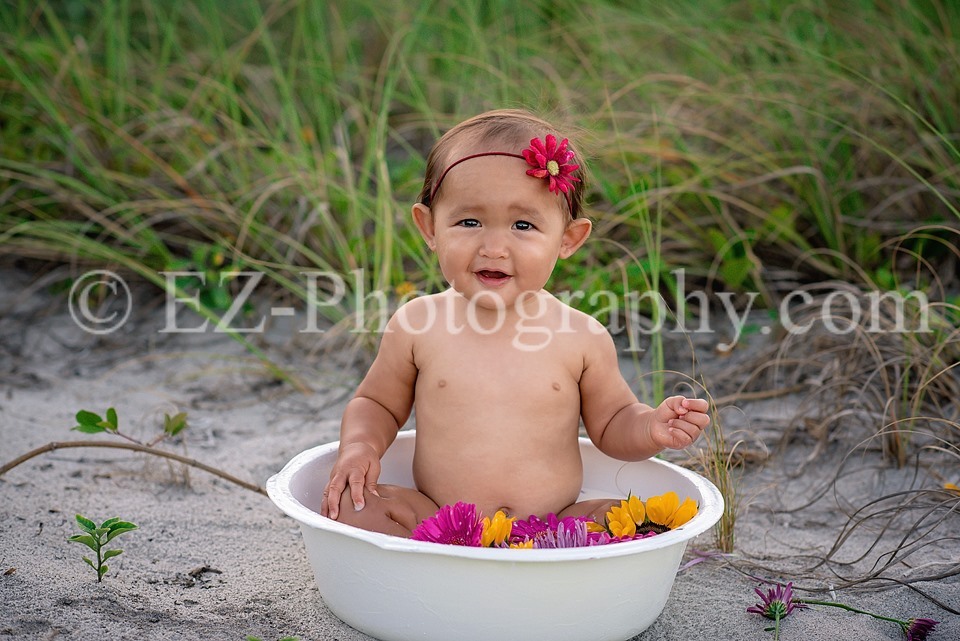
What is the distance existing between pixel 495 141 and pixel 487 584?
31.3 inches

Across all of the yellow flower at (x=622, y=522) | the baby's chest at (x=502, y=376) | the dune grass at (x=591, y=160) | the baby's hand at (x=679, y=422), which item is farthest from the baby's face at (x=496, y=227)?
the dune grass at (x=591, y=160)

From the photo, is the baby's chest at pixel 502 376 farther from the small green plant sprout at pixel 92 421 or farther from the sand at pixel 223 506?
the small green plant sprout at pixel 92 421

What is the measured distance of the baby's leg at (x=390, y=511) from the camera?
1765mm

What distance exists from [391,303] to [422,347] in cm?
130

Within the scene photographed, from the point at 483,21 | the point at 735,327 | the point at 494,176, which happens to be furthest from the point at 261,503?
the point at 483,21

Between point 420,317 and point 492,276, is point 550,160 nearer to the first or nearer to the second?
point 492,276

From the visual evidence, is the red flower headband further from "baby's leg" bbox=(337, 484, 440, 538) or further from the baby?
"baby's leg" bbox=(337, 484, 440, 538)

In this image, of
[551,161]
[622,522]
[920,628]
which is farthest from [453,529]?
[920,628]

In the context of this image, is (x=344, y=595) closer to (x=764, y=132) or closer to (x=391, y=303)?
(x=391, y=303)

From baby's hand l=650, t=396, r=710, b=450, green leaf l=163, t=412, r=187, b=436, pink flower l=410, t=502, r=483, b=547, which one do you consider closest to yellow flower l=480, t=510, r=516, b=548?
pink flower l=410, t=502, r=483, b=547

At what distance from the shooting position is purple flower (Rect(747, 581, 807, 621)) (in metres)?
1.69

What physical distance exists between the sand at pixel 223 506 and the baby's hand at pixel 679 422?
1.04 feet

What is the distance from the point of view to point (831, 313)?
2.86 metres

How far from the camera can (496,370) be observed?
1.90 meters
